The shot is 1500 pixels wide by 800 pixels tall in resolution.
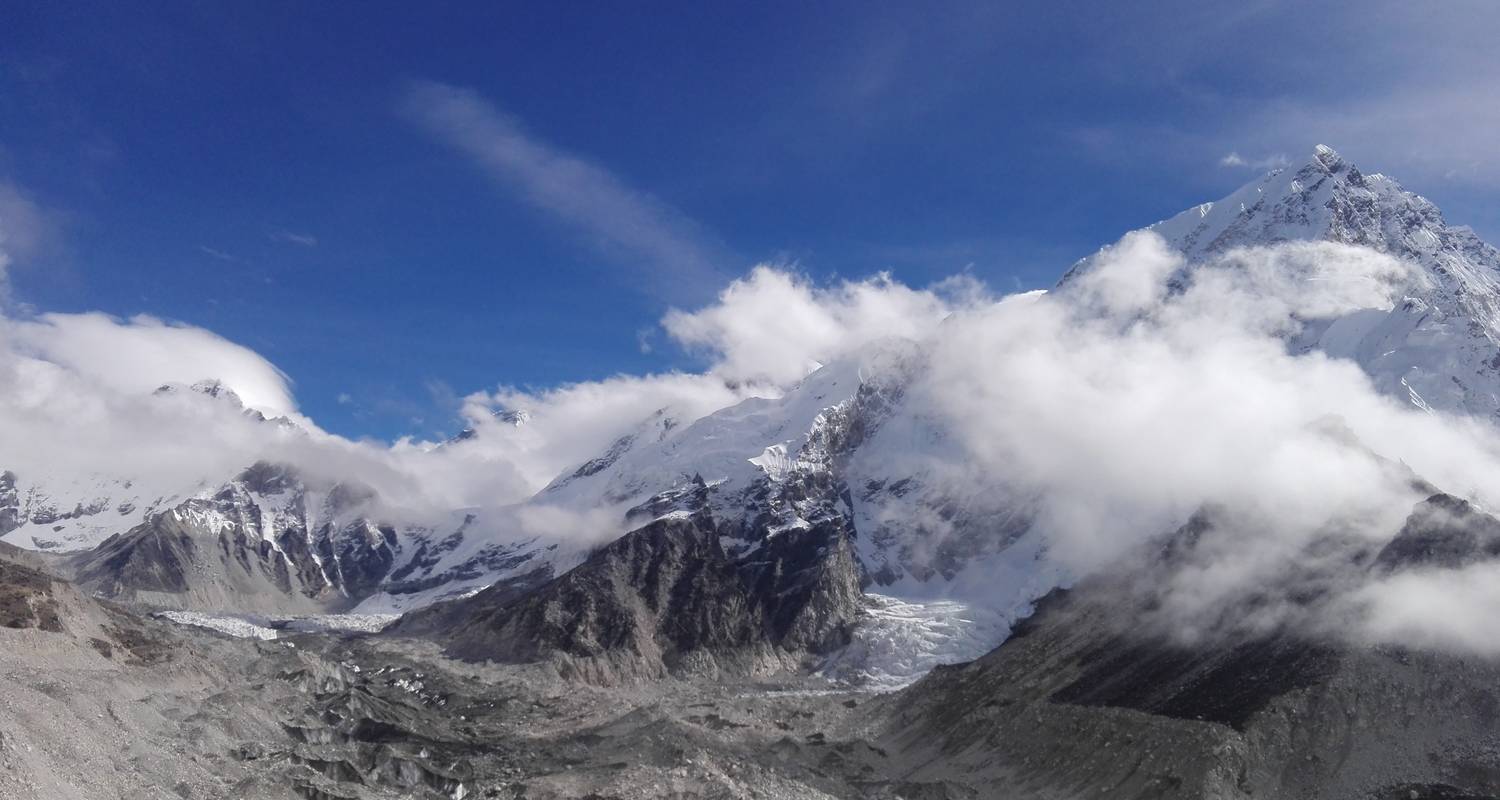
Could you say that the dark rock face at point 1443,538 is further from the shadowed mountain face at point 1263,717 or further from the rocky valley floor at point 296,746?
the rocky valley floor at point 296,746

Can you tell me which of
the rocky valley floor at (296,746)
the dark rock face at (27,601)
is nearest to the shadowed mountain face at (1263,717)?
the rocky valley floor at (296,746)

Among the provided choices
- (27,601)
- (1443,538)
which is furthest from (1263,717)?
(27,601)

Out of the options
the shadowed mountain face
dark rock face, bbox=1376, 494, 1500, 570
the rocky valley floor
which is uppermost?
dark rock face, bbox=1376, 494, 1500, 570

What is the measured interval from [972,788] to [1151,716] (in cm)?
2424

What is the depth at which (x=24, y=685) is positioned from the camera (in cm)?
9819

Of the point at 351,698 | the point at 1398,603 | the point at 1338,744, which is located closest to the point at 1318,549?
the point at 1398,603

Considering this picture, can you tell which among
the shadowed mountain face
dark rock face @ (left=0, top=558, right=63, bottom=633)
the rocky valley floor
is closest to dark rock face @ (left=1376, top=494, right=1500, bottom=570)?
the shadowed mountain face

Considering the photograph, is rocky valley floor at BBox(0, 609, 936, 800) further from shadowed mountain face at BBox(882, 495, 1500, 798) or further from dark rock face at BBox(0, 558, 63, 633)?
shadowed mountain face at BBox(882, 495, 1500, 798)

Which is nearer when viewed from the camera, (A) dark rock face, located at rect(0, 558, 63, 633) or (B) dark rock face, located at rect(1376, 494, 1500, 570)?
(A) dark rock face, located at rect(0, 558, 63, 633)

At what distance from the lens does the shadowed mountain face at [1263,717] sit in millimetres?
125875

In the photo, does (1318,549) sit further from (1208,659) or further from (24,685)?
(24,685)

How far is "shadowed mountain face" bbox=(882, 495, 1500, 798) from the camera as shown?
126 m

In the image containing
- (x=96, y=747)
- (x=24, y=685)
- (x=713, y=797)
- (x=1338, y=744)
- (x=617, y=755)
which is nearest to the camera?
(x=96, y=747)

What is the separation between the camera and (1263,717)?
134 metres
